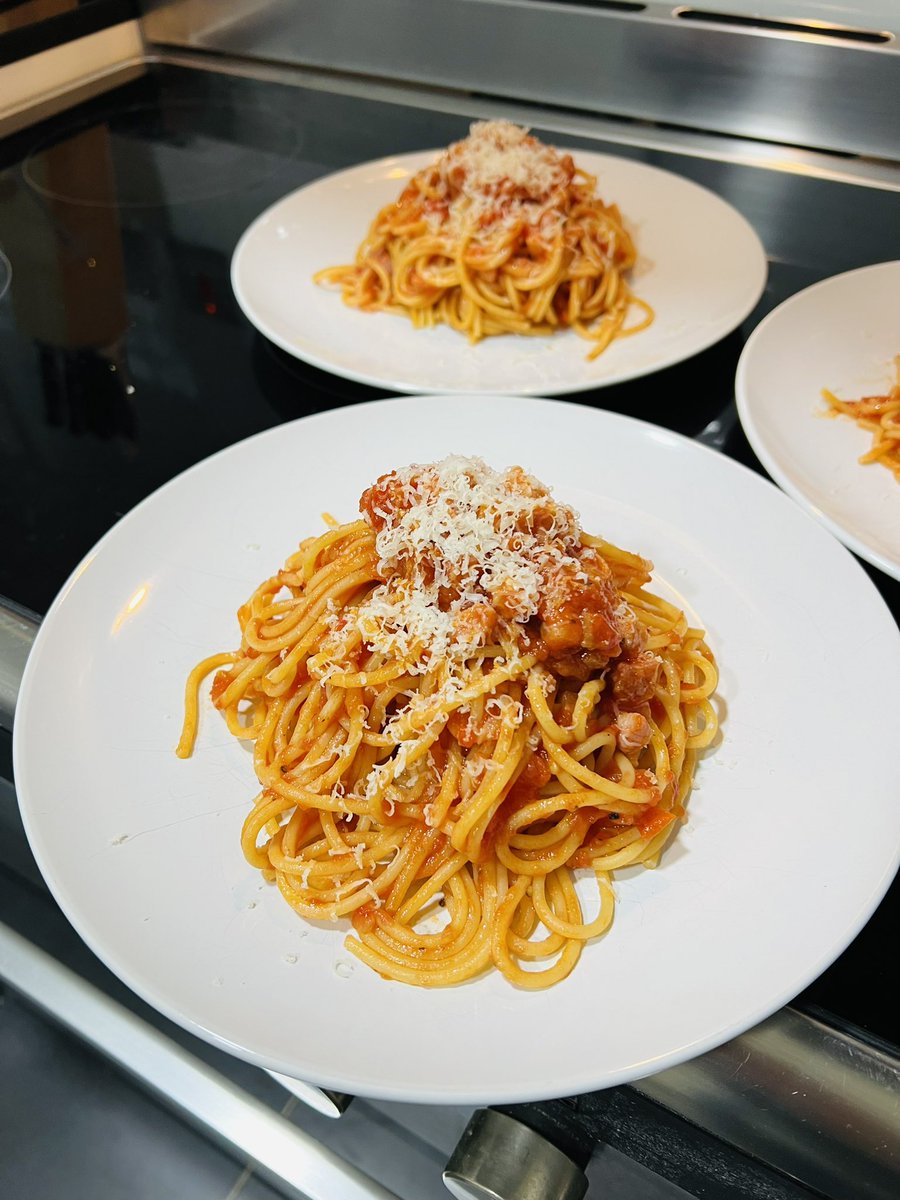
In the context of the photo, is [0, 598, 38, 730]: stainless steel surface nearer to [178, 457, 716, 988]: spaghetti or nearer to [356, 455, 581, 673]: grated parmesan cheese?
[178, 457, 716, 988]: spaghetti

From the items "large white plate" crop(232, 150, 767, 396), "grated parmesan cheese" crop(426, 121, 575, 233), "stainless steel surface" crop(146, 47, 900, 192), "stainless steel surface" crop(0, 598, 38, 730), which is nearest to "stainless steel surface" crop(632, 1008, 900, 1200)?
"stainless steel surface" crop(0, 598, 38, 730)

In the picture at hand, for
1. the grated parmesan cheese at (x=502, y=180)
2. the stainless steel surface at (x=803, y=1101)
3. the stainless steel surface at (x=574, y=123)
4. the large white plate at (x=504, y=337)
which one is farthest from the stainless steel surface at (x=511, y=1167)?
the stainless steel surface at (x=574, y=123)

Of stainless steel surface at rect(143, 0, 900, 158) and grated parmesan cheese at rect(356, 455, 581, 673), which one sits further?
stainless steel surface at rect(143, 0, 900, 158)

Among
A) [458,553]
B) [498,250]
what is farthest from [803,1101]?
[498,250]

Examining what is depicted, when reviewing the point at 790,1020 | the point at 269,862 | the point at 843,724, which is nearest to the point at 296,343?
the point at 269,862

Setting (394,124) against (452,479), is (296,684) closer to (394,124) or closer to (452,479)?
(452,479)

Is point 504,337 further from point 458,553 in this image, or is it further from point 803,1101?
point 803,1101
